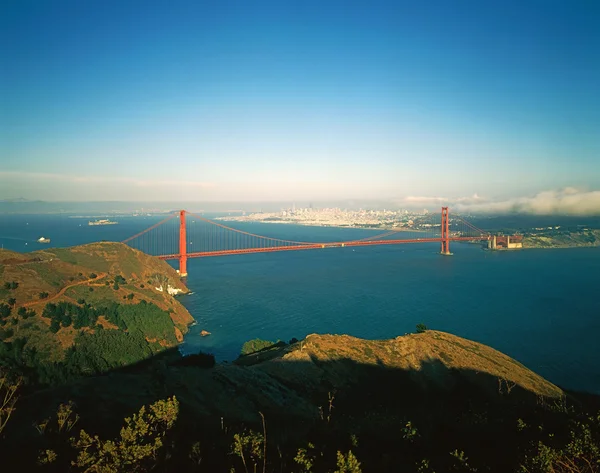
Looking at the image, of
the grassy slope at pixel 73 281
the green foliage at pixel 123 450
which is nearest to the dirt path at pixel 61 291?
the grassy slope at pixel 73 281

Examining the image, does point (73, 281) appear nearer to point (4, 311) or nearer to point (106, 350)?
point (4, 311)

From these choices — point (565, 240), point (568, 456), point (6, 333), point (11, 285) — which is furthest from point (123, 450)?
point (565, 240)

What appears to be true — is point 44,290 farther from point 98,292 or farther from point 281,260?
point 281,260

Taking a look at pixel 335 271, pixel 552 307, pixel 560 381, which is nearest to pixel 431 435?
pixel 560 381

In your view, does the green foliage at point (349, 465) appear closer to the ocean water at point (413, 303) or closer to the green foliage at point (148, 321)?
the ocean water at point (413, 303)

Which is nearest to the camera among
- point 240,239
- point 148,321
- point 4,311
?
point 4,311

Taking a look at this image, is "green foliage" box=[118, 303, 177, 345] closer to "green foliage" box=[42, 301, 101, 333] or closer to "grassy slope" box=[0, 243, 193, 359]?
"grassy slope" box=[0, 243, 193, 359]
